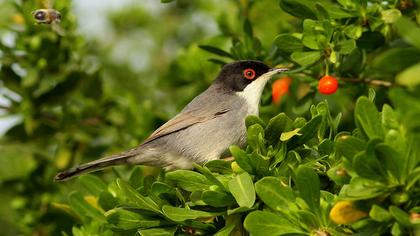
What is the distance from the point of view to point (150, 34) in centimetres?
909

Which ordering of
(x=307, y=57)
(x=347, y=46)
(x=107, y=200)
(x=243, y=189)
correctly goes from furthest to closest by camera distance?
(x=107, y=200) → (x=307, y=57) → (x=347, y=46) → (x=243, y=189)

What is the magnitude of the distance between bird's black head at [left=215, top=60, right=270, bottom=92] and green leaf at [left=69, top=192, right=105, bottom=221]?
5.23ft

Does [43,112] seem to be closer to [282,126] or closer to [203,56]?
[203,56]

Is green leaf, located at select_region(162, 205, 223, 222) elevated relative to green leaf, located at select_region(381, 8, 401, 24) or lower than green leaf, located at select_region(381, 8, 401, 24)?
lower

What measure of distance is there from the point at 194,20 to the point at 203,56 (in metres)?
2.75

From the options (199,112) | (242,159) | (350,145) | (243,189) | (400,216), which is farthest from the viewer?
(199,112)

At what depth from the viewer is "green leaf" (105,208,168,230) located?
3721 mm

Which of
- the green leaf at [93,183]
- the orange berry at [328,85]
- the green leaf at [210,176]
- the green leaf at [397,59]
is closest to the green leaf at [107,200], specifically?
the green leaf at [93,183]

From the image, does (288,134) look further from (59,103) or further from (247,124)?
(59,103)

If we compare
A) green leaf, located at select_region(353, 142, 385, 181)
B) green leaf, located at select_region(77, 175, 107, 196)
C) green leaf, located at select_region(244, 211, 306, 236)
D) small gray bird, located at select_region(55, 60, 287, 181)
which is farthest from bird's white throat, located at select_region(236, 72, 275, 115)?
green leaf, located at select_region(353, 142, 385, 181)

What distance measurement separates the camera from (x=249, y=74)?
5.48 meters

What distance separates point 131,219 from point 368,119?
1501mm

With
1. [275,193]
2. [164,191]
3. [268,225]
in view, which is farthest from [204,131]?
[268,225]

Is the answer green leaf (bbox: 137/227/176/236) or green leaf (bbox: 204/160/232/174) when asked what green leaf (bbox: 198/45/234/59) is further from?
green leaf (bbox: 137/227/176/236)
